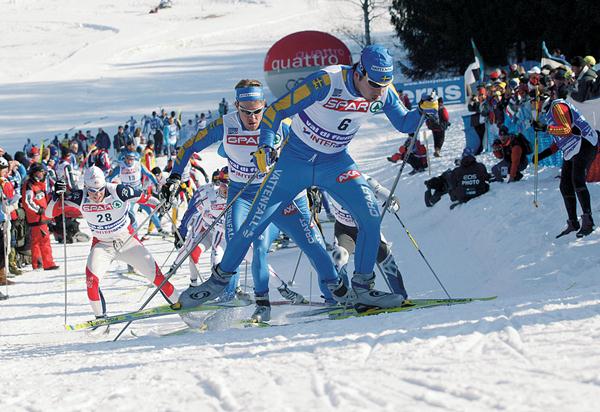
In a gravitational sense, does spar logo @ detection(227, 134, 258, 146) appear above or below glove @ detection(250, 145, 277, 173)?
below

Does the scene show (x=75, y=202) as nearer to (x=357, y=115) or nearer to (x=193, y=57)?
(x=357, y=115)

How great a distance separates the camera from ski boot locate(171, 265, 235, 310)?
7.38 meters

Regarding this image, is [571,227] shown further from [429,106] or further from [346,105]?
[346,105]

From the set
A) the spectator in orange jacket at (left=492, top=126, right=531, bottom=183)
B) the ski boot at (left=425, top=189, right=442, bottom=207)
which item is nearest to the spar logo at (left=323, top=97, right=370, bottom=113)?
the spectator in orange jacket at (left=492, top=126, right=531, bottom=183)

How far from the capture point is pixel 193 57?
5862cm

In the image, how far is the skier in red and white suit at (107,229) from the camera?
932 cm

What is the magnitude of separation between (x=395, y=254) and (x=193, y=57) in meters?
48.4

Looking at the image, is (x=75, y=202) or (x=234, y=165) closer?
(x=234, y=165)

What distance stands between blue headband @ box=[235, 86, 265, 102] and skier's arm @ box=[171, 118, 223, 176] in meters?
0.36

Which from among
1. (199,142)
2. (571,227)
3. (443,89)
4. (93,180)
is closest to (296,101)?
(199,142)

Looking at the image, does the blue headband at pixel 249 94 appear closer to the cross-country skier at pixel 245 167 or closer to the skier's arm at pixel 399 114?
the cross-country skier at pixel 245 167

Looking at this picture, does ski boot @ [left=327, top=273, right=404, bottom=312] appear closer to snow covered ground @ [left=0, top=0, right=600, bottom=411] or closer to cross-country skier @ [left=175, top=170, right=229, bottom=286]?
snow covered ground @ [left=0, top=0, right=600, bottom=411]

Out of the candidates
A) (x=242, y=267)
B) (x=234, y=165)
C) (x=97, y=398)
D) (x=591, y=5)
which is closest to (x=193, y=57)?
(x=591, y=5)

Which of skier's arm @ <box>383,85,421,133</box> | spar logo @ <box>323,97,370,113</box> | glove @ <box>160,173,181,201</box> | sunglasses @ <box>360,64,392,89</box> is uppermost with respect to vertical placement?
sunglasses @ <box>360,64,392,89</box>
